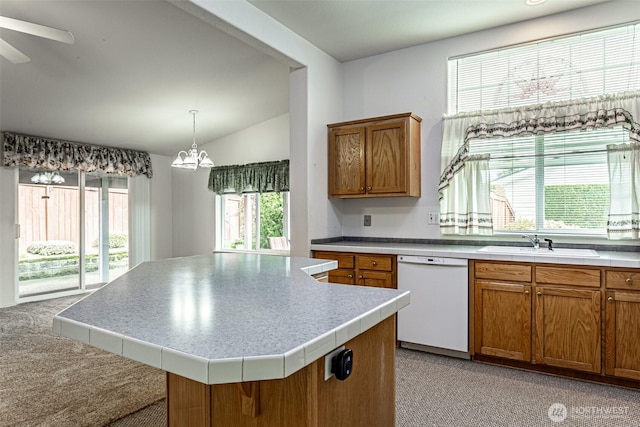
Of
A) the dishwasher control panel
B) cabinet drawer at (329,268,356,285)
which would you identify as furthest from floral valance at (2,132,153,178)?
the dishwasher control panel

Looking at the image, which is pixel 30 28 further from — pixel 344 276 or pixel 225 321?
pixel 344 276

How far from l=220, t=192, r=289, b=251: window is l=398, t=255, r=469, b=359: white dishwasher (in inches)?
111

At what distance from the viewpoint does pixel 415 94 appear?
12.8 ft

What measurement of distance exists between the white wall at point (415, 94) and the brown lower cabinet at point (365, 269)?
65cm

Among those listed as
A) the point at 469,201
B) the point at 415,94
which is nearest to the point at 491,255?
the point at 469,201

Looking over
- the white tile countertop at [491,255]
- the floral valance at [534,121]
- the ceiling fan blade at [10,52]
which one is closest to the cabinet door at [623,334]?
the white tile countertop at [491,255]

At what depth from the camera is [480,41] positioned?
3.61 metres

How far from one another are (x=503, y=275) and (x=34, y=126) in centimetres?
564

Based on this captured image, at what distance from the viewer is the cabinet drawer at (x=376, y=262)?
3.40 meters

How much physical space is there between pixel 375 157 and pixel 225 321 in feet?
9.45

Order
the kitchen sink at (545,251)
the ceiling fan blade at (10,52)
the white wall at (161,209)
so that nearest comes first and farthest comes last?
1. the ceiling fan blade at (10,52)
2. the kitchen sink at (545,251)
3. the white wall at (161,209)

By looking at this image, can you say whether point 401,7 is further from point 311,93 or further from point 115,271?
point 115,271

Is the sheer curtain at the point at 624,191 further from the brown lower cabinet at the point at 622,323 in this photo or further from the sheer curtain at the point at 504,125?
the brown lower cabinet at the point at 622,323

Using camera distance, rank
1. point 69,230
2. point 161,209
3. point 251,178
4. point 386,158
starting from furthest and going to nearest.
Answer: point 161,209
point 251,178
point 69,230
point 386,158
